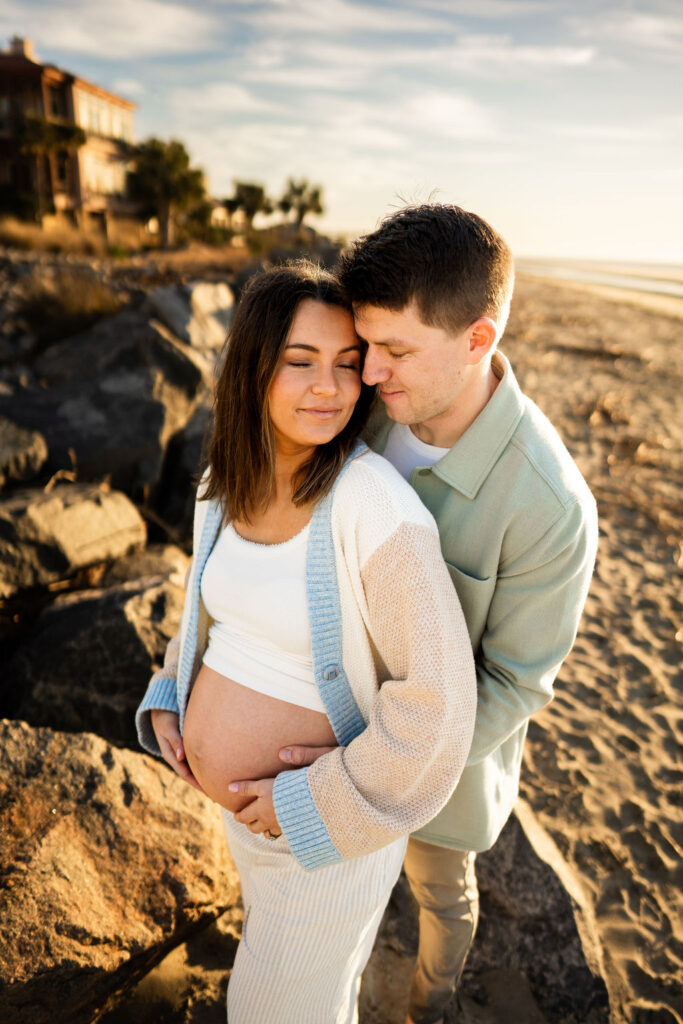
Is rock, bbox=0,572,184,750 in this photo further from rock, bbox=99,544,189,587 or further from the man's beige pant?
the man's beige pant

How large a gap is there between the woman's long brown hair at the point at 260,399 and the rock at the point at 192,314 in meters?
5.18

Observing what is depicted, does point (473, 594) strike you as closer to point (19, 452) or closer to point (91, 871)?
point (91, 871)

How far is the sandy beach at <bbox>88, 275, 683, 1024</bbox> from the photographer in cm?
241

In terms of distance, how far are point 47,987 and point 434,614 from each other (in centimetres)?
157

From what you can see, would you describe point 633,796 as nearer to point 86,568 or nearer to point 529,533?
point 529,533

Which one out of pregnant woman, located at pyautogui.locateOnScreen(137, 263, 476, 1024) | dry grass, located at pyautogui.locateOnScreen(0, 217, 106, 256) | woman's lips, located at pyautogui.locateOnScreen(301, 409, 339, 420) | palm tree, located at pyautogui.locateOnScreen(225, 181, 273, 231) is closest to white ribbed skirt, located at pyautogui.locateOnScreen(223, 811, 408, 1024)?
pregnant woman, located at pyautogui.locateOnScreen(137, 263, 476, 1024)

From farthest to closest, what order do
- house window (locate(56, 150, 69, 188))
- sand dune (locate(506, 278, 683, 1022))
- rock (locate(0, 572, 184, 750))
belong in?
1. house window (locate(56, 150, 69, 188))
2. rock (locate(0, 572, 184, 750))
3. sand dune (locate(506, 278, 683, 1022))

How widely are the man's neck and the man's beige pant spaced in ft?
4.28

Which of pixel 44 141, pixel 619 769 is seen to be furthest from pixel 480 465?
pixel 44 141

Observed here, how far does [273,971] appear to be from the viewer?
1.68 m

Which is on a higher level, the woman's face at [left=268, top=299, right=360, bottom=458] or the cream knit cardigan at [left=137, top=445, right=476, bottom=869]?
the woman's face at [left=268, top=299, right=360, bottom=458]

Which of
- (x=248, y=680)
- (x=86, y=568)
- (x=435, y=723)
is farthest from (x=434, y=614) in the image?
(x=86, y=568)

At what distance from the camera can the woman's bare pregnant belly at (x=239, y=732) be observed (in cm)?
171

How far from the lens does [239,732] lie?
176 centimetres
